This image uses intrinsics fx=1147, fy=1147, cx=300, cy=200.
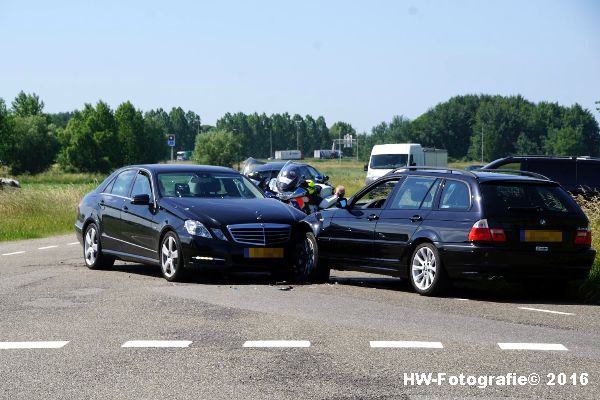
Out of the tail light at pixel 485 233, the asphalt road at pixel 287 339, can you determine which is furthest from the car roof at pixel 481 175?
the asphalt road at pixel 287 339

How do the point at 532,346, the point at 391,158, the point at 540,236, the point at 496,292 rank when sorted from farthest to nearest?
the point at 391,158
the point at 496,292
the point at 540,236
the point at 532,346

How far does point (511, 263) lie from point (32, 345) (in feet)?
18.6

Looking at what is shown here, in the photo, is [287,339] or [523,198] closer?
[287,339]

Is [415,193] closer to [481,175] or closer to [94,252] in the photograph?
[481,175]

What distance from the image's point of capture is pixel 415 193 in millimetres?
Answer: 14141

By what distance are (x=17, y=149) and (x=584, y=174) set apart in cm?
11494

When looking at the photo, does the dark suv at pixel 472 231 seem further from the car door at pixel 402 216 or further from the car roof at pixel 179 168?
the car roof at pixel 179 168

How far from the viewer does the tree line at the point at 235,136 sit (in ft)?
451

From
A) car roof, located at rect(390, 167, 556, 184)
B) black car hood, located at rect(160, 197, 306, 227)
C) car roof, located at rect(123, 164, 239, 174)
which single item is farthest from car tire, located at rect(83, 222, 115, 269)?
car roof, located at rect(390, 167, 556, 184)

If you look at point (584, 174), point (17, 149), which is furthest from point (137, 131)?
point (584, 174)

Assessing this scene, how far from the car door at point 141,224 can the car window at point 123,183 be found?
0.22 m

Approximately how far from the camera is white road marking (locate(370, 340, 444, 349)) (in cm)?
927

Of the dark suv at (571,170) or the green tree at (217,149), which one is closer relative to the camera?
the dark suv at (571,170)

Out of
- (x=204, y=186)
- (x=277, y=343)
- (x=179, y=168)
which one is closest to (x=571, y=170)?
(x=179, y=168)
